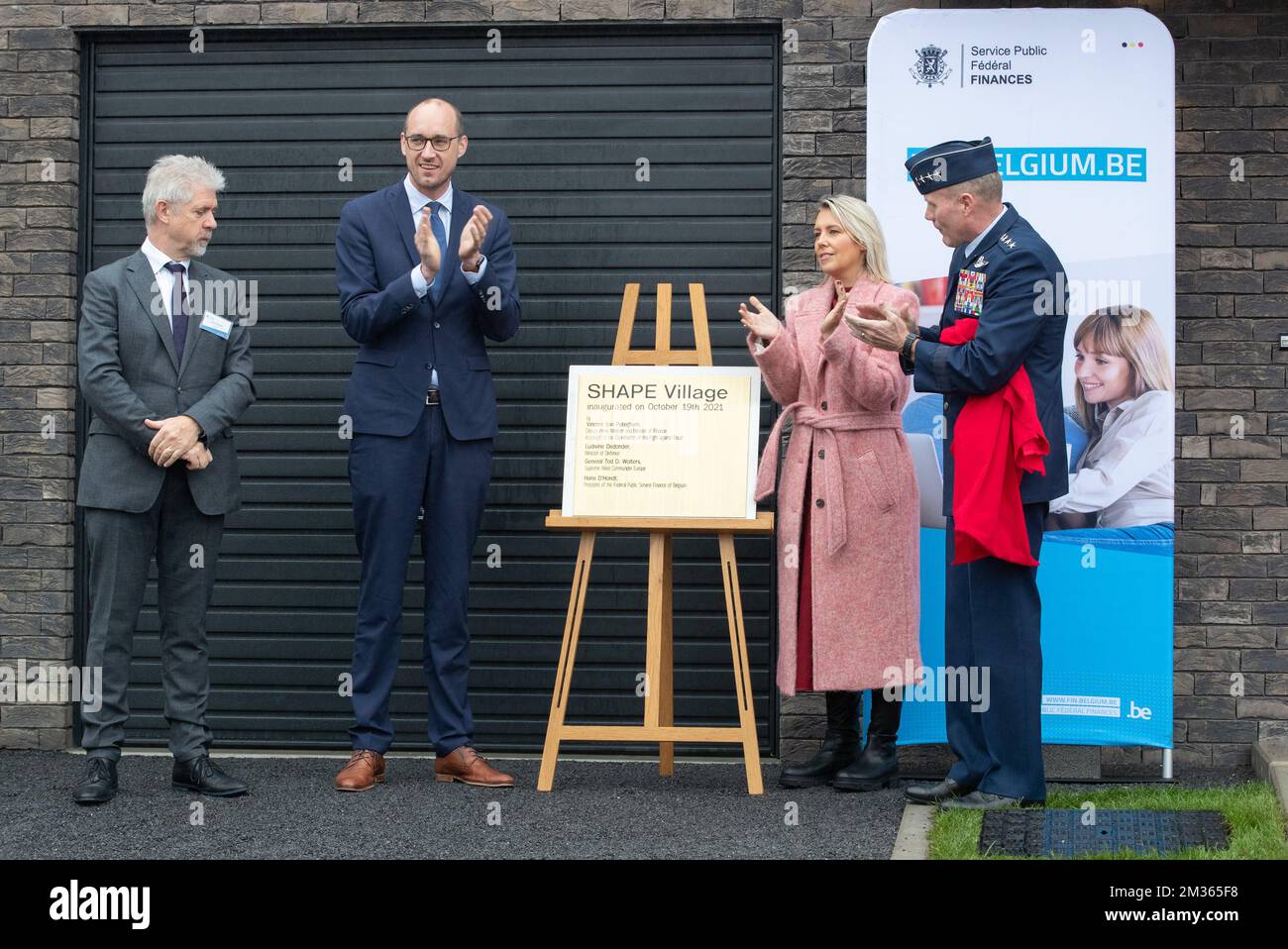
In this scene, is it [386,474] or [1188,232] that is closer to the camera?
[386,474]

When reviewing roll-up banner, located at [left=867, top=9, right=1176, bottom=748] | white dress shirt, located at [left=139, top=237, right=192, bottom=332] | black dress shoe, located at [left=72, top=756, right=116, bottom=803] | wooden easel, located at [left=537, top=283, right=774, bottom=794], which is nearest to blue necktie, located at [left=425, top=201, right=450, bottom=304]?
wooden easel, located at [left=537, top=283, right=774, bottom=794]

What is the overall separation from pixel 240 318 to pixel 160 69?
1743mm

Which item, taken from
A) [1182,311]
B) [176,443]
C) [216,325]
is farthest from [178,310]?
[1182,311]

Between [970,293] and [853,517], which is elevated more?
[970,293]

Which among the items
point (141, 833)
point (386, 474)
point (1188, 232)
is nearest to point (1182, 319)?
point (1188, 232)

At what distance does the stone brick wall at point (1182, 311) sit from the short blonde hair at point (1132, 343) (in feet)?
1.33

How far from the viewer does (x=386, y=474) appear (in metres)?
5.68

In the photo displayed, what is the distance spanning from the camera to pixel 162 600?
5.62 meters

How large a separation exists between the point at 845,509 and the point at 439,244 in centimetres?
184

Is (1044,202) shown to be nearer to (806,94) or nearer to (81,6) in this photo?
(806,94)

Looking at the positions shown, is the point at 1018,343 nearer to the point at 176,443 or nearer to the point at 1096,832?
the point at 1096,832

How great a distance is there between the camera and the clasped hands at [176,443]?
5.37m

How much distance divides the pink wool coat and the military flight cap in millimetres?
488

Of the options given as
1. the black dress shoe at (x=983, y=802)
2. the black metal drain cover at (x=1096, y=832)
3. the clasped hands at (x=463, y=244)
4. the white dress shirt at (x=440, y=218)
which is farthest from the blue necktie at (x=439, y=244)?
the black metal drain cover at (x=1096, y=832)
